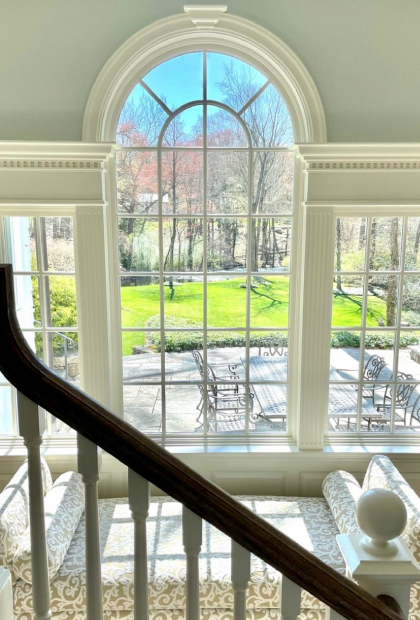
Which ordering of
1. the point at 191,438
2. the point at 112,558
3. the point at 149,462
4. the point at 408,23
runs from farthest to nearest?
the point at 191,438, the point at 408,23, the point at 112,558, the point at 149,462

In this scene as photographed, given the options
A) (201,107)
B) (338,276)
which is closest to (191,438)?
(338,276)

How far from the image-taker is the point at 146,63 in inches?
109

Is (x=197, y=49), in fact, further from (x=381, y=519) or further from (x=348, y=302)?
(x=381, y=519)

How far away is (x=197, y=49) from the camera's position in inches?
110

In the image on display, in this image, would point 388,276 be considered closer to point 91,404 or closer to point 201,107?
point 201,107

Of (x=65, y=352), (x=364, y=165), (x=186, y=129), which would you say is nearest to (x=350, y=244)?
(x=364, y=165)

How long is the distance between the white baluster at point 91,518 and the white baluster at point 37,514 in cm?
7

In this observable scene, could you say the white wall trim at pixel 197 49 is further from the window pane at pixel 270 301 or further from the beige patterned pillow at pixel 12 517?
the beige patterned pillow at pixel 12 517

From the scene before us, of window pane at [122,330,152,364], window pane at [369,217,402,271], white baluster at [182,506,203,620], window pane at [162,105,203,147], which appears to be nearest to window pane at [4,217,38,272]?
window pane at [122,330,152,364]

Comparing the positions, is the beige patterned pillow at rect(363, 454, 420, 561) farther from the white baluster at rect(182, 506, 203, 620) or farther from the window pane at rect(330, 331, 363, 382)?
the white baluster at rect(182, 506, 203, 620)

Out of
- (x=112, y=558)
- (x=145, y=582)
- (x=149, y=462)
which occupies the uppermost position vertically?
(x=149, y=462)

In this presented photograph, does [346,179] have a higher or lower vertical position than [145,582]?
higher

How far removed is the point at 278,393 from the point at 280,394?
14 millimetres

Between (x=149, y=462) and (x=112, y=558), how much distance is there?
1711 millimetres
